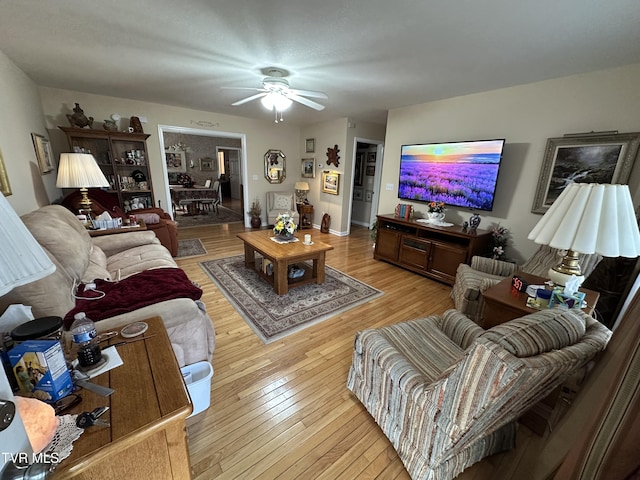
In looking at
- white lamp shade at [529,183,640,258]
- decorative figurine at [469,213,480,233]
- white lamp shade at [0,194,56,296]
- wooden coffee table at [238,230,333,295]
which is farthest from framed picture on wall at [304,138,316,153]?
white lamp shade at [0,194,56,296]

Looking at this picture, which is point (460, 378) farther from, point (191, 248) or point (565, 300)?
point (191, 248)

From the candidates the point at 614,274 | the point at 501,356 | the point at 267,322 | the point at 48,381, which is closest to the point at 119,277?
the point at 267,322

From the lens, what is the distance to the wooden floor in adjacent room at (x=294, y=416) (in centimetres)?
126

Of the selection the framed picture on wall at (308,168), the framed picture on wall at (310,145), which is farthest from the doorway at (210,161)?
the framed picture on wall at (310,145)

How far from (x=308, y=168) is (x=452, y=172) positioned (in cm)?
352

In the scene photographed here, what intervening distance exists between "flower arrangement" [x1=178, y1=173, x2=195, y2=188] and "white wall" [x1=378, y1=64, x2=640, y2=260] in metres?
6.72

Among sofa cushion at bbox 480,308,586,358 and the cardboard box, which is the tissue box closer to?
sofa cushion at bbox 480,308,586,358

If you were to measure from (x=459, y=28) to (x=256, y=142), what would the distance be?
465 centimetres

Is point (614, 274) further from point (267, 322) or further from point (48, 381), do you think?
point (48, 381)

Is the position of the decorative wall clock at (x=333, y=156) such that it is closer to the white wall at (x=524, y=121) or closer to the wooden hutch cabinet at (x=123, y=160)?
the white wall at (x=524, y=121)

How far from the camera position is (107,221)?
9.82 feet

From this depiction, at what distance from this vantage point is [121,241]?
107 inches

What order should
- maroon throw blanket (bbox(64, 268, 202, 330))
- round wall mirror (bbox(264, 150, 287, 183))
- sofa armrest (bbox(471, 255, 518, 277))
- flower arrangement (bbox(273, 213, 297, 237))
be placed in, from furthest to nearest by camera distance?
round wall mirror (bbox(264, 150, 287, 183)), flower arrangement (bbox(273, 213, 297, 237)), sofa armrest (bbox(471, 255, 518, 277)), maroon throw blanket (bbox(64, 268, 202, 330))

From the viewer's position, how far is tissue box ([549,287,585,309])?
1331mm
